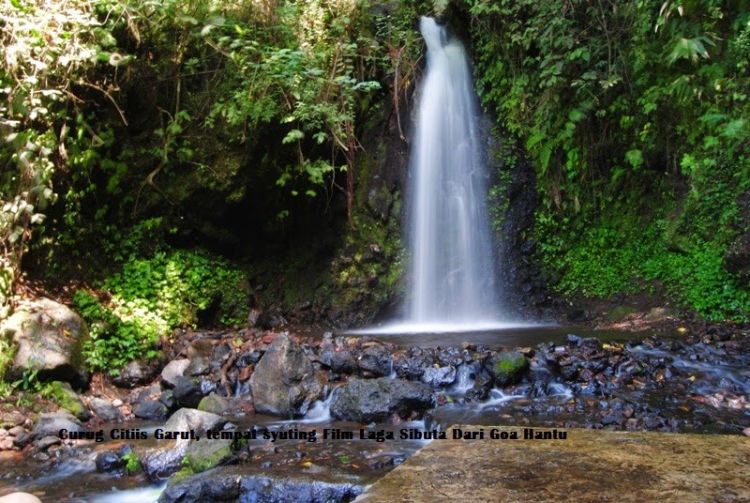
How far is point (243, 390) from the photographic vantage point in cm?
666

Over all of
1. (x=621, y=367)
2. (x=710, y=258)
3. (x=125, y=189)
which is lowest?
(x=621, y=367)

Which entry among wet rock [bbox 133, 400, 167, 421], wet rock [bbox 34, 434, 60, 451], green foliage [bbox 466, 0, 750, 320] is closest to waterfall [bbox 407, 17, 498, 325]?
green foliage [bbox 466, 0, 750, 320]

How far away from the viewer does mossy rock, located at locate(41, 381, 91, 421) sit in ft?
19.9

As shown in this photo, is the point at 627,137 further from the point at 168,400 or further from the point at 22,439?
the point at 22,439

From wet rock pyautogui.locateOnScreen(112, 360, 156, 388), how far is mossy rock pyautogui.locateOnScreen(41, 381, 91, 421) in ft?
2.42

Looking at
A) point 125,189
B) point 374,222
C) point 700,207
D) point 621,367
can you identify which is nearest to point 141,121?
point 125,189

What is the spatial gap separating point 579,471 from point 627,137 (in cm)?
889

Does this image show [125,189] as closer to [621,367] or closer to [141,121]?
[141,121]

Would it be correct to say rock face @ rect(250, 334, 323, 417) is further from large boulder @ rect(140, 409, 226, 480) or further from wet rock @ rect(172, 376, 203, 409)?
large boulder @ rect(140, 409, 226, 480)

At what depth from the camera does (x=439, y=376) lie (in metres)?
6.24

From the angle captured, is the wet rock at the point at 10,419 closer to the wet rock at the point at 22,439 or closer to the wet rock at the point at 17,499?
the wet rock at the point at 22,439

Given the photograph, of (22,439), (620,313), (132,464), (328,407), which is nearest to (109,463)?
(132,464)

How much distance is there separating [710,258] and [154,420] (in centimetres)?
820

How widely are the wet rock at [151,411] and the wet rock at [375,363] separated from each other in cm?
230
